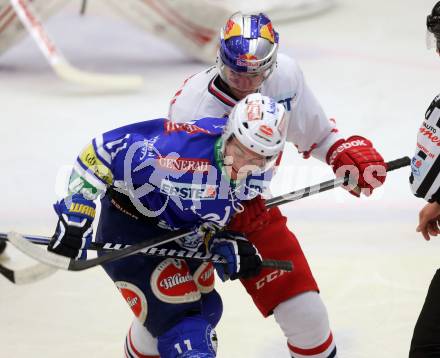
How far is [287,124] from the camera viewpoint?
8.66 ft

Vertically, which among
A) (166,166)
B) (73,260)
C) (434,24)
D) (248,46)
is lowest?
(73,260)

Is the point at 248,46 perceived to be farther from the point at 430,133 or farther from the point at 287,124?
the point at 430,133

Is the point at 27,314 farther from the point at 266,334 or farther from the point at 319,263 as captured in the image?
the point at 319,263

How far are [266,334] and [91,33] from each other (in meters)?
3.60

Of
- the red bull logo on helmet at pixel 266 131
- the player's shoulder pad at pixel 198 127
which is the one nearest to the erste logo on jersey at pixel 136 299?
the player's shoulder pad at pixel 198 127

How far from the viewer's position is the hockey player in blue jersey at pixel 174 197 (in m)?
2.38

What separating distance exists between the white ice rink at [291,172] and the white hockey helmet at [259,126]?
1.03 meters

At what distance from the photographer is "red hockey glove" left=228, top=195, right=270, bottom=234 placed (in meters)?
2.67

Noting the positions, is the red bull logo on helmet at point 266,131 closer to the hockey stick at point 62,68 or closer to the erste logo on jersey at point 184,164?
the erste logo on jersey at point 184,164

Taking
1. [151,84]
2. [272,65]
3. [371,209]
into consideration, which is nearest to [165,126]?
[272,65]

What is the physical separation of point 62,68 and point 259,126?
10.7 ft

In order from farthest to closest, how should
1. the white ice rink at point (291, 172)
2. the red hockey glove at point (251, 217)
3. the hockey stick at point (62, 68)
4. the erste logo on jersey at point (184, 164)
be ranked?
the hockey stick at point (62, 68), the white ice rink at point (291, 172), the red hockey glove at point (251, 217), the erste logo on jersey at point (184, 164)

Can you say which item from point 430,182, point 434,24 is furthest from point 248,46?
point 430,182

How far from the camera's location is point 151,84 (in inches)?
217
